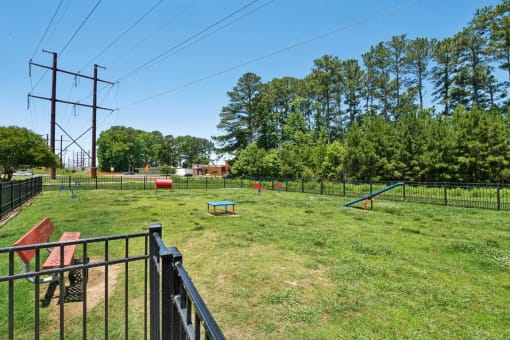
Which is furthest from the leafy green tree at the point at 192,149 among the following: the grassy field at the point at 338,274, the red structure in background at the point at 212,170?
the grassy field at the point at 338,274

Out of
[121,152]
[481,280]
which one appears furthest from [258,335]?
[121,152]

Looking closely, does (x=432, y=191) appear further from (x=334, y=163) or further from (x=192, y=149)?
(x=192, y=149)

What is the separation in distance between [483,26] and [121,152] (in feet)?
262

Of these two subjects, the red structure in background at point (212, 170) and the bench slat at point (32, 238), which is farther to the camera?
the red structure in background at point (212, 170)

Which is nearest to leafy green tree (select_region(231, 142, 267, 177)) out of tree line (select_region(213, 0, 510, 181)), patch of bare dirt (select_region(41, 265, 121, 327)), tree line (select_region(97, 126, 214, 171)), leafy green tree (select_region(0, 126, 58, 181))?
tree line (select_region(213, 0, 510, 181))

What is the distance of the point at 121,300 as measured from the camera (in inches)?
156

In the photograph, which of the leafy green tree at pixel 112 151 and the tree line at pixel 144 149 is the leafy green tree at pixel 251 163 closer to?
the tree line at pixel 144 149

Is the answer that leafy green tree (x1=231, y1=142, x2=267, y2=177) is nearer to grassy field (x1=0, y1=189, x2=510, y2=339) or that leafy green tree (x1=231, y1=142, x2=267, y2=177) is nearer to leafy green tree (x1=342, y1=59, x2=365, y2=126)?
leafy green tree (x1=342, y1=59, x2=365, y2=126)

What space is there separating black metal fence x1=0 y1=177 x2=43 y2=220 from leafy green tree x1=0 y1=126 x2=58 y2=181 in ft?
12.5

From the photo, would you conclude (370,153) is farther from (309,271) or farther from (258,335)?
(258,335)

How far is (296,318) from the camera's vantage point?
3518 mm

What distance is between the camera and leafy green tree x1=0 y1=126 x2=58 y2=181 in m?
17.1

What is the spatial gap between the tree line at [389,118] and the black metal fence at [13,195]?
2399 cm

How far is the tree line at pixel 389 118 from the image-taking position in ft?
68.8
